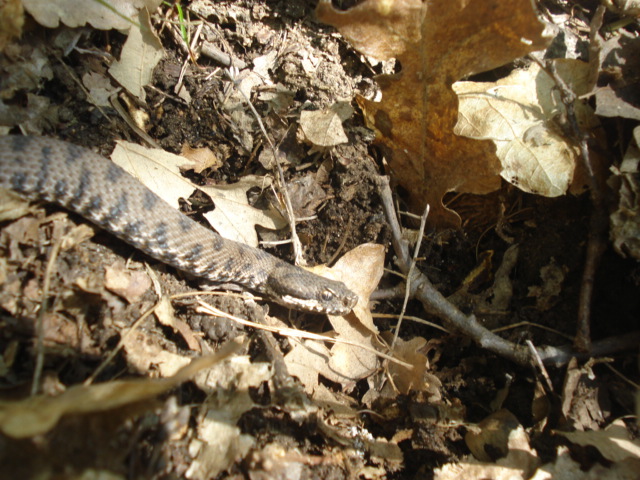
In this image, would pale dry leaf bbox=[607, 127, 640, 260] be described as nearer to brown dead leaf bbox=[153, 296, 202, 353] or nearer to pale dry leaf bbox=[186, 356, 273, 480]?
pale dry leaf bbox=[186, 356, 273, 480]

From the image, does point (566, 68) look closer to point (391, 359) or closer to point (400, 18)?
point (400, 18)

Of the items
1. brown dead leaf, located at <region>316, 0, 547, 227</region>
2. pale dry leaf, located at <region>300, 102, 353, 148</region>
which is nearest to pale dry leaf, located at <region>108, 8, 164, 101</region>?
pale dry leaf, located at <region>300, 102, 353, 148</region>

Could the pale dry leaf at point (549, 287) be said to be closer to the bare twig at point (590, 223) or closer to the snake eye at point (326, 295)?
the bare twig at point (590, 223)

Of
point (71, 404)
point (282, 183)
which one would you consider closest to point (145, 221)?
point (282, 183)

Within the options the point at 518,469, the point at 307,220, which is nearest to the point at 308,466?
the point at 518,469

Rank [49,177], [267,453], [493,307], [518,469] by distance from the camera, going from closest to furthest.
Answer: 1. [267,453]
2. [518,469]
3. [49,177]
4. [493,307]

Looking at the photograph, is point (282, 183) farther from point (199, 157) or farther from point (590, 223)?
point (590, 223)
